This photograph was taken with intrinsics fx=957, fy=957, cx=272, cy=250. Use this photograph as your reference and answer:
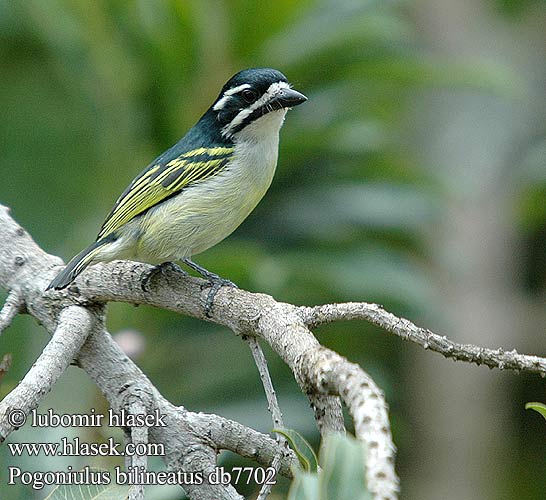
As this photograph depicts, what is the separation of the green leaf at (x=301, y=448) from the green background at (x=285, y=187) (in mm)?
1591

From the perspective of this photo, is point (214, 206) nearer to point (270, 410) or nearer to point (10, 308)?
point (10, 308)

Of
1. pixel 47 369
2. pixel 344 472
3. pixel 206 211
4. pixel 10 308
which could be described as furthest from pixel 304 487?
pixel 206 211

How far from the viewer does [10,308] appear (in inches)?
107

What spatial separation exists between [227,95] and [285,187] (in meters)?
1.46

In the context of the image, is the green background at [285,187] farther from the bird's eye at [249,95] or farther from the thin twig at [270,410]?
the thin twig at [270,410]

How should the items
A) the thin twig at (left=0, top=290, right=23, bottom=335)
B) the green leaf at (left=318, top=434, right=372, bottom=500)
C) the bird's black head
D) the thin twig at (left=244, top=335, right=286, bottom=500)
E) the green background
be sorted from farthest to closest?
the green background → the bird's black head → the thin twig at (left=0, top=290, right=23, bottom=335) → the thin twig at (left=244, top=335, right=286, bottom=500) → the green leaf at (left=318, top=434, right=372, bottom=500)

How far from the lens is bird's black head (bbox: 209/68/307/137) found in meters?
3.69

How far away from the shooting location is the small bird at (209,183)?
3.57 meters

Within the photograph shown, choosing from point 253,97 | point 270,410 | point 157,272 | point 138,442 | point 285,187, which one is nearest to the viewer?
point 270,410

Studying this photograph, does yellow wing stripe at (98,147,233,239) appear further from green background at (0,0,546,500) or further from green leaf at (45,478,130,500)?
green leaf at (45,478,130,500)

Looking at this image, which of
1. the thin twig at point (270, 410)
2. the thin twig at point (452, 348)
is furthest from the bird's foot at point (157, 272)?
the thin twig at point (452, 348)

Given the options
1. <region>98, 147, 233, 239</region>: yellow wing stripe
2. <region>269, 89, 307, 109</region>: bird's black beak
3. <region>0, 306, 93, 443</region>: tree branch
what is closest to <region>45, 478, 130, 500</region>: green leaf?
<region>0, 306, 93, 443</region>: tree branch

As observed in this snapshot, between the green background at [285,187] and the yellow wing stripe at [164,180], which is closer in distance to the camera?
the yellow wing stripe at [164,180]

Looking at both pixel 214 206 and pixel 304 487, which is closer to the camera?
pixel 304 487
